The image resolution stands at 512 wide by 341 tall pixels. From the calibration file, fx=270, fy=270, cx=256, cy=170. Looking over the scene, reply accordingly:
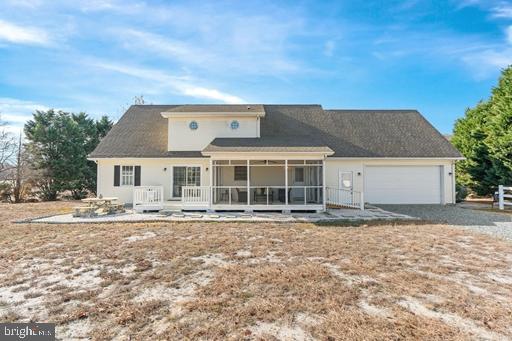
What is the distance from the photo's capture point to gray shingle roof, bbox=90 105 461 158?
15156 mm

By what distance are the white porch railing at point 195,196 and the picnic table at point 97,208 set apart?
10.8ft

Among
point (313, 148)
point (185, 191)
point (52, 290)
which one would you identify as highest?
point (313, 148)

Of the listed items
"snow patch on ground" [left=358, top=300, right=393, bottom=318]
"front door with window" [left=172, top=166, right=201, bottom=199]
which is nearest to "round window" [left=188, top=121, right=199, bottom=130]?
"front door with window" [left=172, top=166, right=201, bottom=199]

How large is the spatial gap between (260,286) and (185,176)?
11.6 m

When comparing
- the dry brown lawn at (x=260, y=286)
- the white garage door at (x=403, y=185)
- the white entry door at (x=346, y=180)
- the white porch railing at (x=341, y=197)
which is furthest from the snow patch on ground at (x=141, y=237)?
the white garage door at (x=403, y=185)

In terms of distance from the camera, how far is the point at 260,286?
459cm

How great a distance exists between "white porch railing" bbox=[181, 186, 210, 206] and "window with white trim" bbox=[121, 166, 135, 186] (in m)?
4.43

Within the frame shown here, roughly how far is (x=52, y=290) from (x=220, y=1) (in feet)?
31.8

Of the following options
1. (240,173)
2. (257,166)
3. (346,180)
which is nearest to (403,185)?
(346,180)

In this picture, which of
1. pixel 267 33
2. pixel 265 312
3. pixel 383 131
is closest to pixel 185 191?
pixel 267 33

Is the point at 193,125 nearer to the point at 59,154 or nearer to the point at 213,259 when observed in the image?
the point at 213,259

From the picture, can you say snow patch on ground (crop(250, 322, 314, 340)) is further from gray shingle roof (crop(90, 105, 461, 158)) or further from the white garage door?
the white garage door

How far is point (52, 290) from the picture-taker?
4.47 m

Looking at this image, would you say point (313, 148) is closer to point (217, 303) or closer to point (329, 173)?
point (329, 173)
